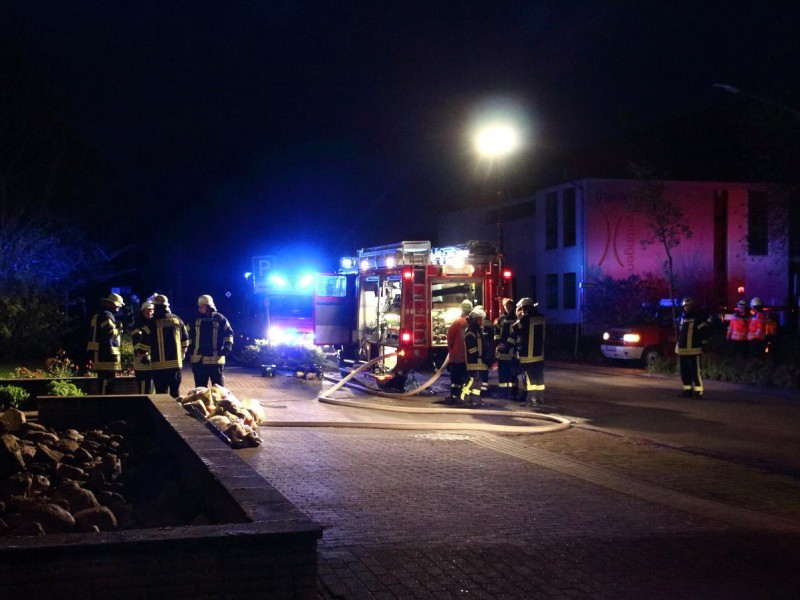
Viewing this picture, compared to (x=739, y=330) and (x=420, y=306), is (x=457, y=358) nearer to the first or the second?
(x=420, y=306)

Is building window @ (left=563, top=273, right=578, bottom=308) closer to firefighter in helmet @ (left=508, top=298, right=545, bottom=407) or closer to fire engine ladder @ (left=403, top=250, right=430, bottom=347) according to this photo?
fire engine ladder @ (left=403, top=250, right=430, bottom=347)

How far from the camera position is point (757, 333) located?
21.7 m

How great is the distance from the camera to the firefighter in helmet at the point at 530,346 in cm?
1433

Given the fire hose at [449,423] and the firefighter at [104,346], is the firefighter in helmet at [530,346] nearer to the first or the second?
the fire hose at [449,423]

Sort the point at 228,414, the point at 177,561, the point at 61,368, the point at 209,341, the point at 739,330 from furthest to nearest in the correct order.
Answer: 1. the point at 739,330
2. the point at 61,368
3. the point at 209,341
4. the point at 228,414
5. the point at 177,561

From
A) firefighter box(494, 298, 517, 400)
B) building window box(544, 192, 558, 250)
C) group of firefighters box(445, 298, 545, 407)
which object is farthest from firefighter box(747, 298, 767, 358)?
building window box(544, 192, 558, 250)

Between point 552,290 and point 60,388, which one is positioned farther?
point 552,290

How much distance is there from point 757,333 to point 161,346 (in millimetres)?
15099

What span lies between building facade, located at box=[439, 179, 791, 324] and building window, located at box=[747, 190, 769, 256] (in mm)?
42

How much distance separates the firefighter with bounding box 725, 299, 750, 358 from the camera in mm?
21750

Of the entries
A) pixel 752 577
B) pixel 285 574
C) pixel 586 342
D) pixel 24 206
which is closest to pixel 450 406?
pixel 752 577

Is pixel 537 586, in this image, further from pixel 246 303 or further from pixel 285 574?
pixel 246 303

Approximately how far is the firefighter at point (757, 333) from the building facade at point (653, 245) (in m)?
12.1

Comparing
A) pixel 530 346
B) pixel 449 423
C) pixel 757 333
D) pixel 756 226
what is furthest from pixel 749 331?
pixel 756 226
